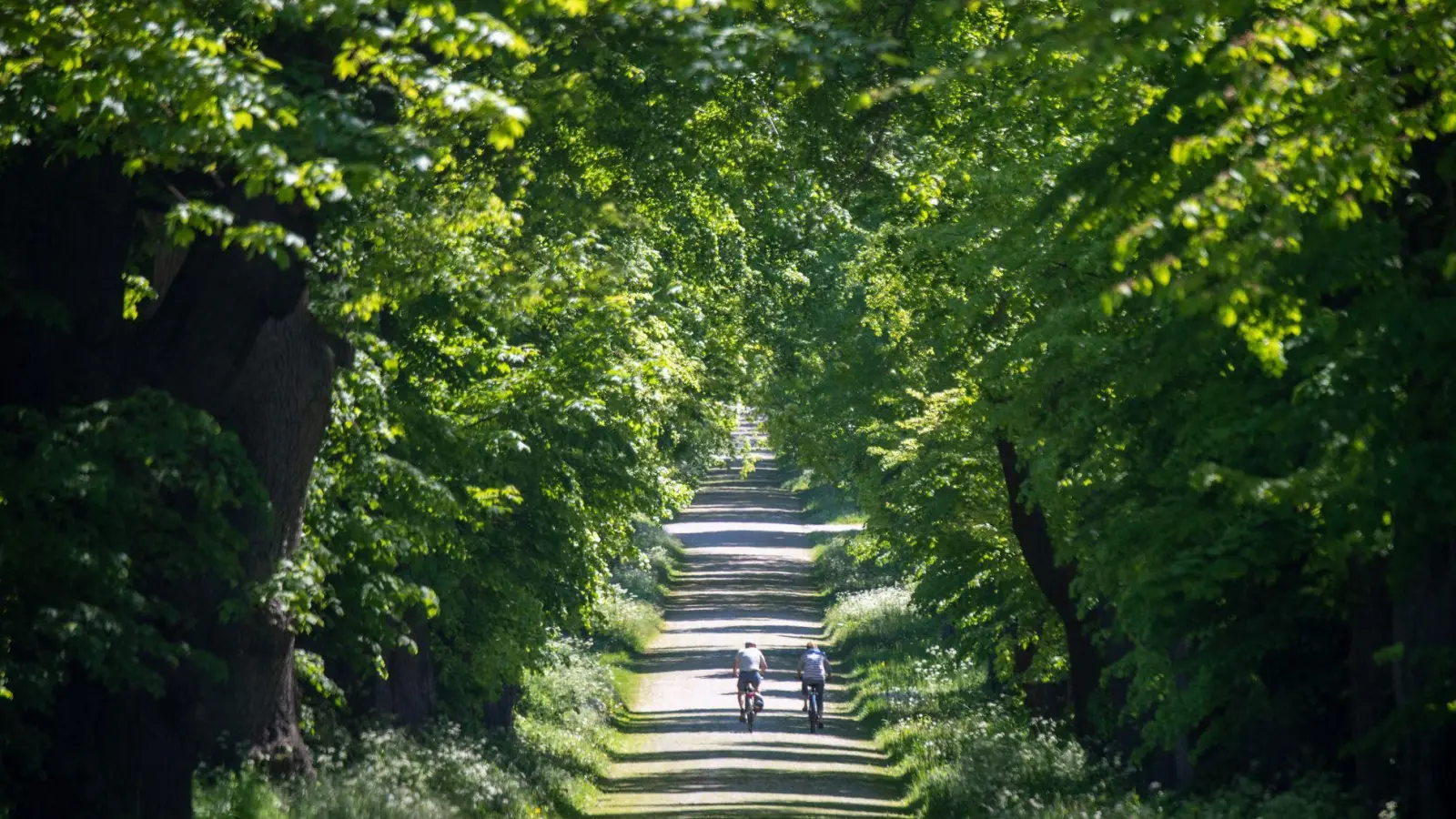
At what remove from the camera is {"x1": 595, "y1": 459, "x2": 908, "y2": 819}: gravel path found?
966 inches

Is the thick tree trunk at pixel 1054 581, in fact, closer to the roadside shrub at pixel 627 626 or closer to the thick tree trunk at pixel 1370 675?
the thick tree trunk at pixel 1370 675

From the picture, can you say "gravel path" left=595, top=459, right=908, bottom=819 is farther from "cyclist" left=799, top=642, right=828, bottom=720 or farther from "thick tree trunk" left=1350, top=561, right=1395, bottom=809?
"thick tree trunk" left=1350, top=561, right=1395, bottom=809

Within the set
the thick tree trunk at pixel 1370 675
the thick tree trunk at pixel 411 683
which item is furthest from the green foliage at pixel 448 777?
the thick tree trunk at pixel 1370 675

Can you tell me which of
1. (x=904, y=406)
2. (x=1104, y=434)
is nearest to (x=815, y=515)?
(x=904, y=406)

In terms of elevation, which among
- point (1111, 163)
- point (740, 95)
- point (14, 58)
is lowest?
point (1111, 163)

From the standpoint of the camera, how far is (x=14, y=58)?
29.6 feet

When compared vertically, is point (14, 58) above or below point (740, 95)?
below

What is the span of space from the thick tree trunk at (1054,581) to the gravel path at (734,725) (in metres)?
2.78

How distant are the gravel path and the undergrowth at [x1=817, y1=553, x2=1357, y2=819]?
25.8 inches

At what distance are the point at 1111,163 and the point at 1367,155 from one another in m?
1.50

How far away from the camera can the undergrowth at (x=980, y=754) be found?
1452 cm

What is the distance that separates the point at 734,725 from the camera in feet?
114

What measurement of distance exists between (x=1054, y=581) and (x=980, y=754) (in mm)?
Result: 3155

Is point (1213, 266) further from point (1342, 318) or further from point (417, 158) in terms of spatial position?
point (417, 158)
